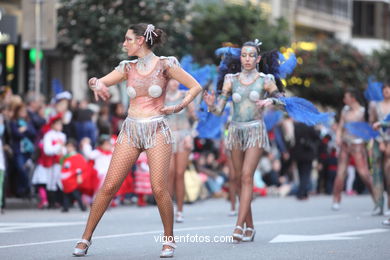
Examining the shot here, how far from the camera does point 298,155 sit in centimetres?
2247

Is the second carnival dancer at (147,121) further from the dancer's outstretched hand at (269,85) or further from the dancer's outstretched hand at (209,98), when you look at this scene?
the dancer's outstretched hand at (269,85)

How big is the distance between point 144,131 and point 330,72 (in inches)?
1438

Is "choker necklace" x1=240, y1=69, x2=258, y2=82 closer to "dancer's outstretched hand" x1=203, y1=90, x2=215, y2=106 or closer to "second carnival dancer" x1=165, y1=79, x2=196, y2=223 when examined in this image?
"dancer's outstretched hand" x1=203, y1=90, x2=215, y2=106

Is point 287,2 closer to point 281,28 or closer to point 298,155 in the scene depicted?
point 281,28

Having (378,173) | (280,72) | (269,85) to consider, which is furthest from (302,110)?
(378,173)

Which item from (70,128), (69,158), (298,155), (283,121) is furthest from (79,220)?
(283,121)

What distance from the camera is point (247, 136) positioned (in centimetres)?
1084

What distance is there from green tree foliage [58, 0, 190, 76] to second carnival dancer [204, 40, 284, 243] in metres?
11.4

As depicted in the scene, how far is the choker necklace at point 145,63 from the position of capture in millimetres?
9195

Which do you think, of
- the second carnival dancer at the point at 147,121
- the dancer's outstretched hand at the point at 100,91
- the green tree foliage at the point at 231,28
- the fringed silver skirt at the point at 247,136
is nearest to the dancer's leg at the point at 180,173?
the fringed silver skirt at the point at 247,136

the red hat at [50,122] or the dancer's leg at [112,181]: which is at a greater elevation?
the red hat at [50,122]

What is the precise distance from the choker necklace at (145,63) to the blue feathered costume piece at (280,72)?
2062 mm

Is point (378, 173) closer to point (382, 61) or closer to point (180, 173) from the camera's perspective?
point (180, 173)

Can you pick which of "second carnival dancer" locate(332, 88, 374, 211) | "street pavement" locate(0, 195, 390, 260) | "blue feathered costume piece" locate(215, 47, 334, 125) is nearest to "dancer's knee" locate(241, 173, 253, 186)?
"street pavement" locate(0, 195, 390, 260)
